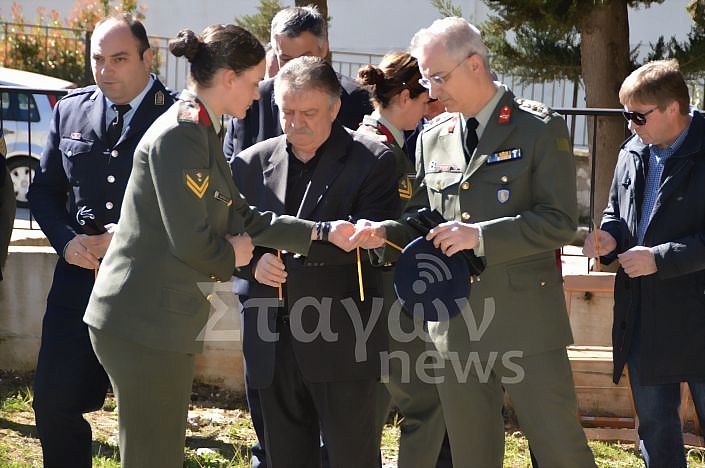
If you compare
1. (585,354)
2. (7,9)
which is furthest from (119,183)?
(7,9)

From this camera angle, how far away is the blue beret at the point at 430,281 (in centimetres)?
378

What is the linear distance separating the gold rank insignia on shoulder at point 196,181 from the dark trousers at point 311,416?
0.78 meters

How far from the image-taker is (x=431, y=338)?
4059 millimetres

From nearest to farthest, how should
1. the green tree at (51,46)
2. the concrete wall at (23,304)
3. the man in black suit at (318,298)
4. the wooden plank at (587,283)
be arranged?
the man in black suit at (318,298)
the wooden plank at (587,283)
the concrete wall at (23,304)
the green tree at (51,46)

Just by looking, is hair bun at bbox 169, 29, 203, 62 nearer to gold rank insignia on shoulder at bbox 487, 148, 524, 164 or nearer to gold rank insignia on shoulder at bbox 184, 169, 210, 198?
gold rank insignia on shoulder at bbox 184, 169, 210, 198

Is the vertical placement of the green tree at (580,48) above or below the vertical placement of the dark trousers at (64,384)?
above

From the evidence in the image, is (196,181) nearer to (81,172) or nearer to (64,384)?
(81,172)

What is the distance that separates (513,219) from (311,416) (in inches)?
43.1

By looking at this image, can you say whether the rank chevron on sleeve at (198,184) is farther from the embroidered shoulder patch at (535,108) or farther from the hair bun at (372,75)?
the hair bun at (372,75)

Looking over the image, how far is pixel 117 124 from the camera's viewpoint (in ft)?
15.3

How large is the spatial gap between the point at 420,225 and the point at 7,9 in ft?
50.6

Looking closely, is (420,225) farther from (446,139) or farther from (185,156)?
(185,156)

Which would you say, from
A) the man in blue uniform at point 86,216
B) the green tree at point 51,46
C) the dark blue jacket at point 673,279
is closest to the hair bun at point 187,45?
the man in blue uniform at point 86,216

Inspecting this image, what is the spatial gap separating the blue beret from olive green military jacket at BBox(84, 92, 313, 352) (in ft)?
2.07
